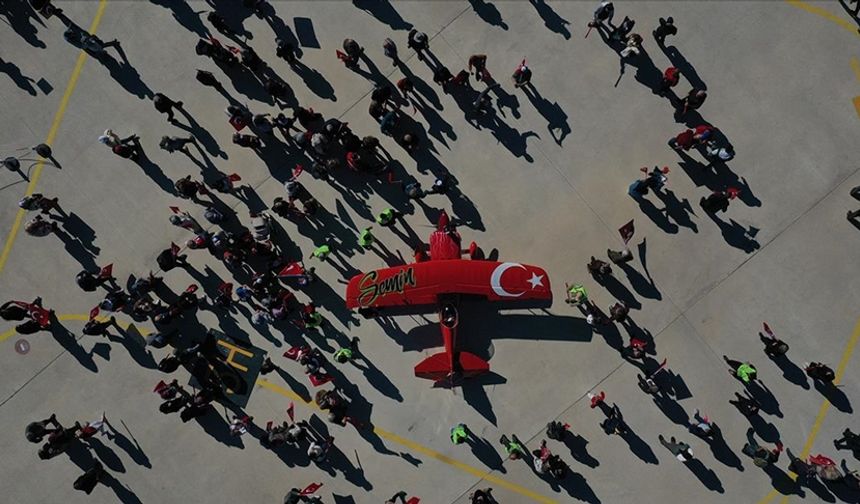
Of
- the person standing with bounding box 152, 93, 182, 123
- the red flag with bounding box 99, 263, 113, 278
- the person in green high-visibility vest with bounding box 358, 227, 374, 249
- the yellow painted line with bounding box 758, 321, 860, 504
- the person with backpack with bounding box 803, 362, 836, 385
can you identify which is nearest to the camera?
the person with backpack with bounding box 803, 362, 836, 385

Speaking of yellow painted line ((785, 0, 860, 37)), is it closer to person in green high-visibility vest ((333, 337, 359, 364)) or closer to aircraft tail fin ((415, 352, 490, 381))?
aircraft tail fin ((415, 352, 490, 381))

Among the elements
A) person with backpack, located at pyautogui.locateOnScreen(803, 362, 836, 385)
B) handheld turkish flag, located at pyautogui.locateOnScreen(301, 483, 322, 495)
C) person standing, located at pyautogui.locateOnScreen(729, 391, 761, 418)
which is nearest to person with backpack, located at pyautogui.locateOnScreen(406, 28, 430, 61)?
handheld turkish flag, located at pyautogui.locateOnScreen(301, 483, 322, 495)

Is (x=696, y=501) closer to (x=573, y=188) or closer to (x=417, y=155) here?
(x=573, y=188)

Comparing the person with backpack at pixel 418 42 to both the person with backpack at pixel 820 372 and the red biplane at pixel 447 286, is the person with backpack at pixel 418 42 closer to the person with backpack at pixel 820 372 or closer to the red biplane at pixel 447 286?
the red biplane at pixel 447 286

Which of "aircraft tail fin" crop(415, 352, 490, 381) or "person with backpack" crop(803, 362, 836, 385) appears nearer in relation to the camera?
"aircraft tail fin" crop(415, 352, 490, 381)

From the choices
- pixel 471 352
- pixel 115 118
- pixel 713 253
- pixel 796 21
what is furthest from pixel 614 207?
pixel 115 118

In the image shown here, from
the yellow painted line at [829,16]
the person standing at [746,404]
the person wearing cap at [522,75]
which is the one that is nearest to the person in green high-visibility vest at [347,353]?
the person wearing cap at [522,75]

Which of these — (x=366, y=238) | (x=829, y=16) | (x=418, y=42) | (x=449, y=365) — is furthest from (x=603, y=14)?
(x=449, y=365)
